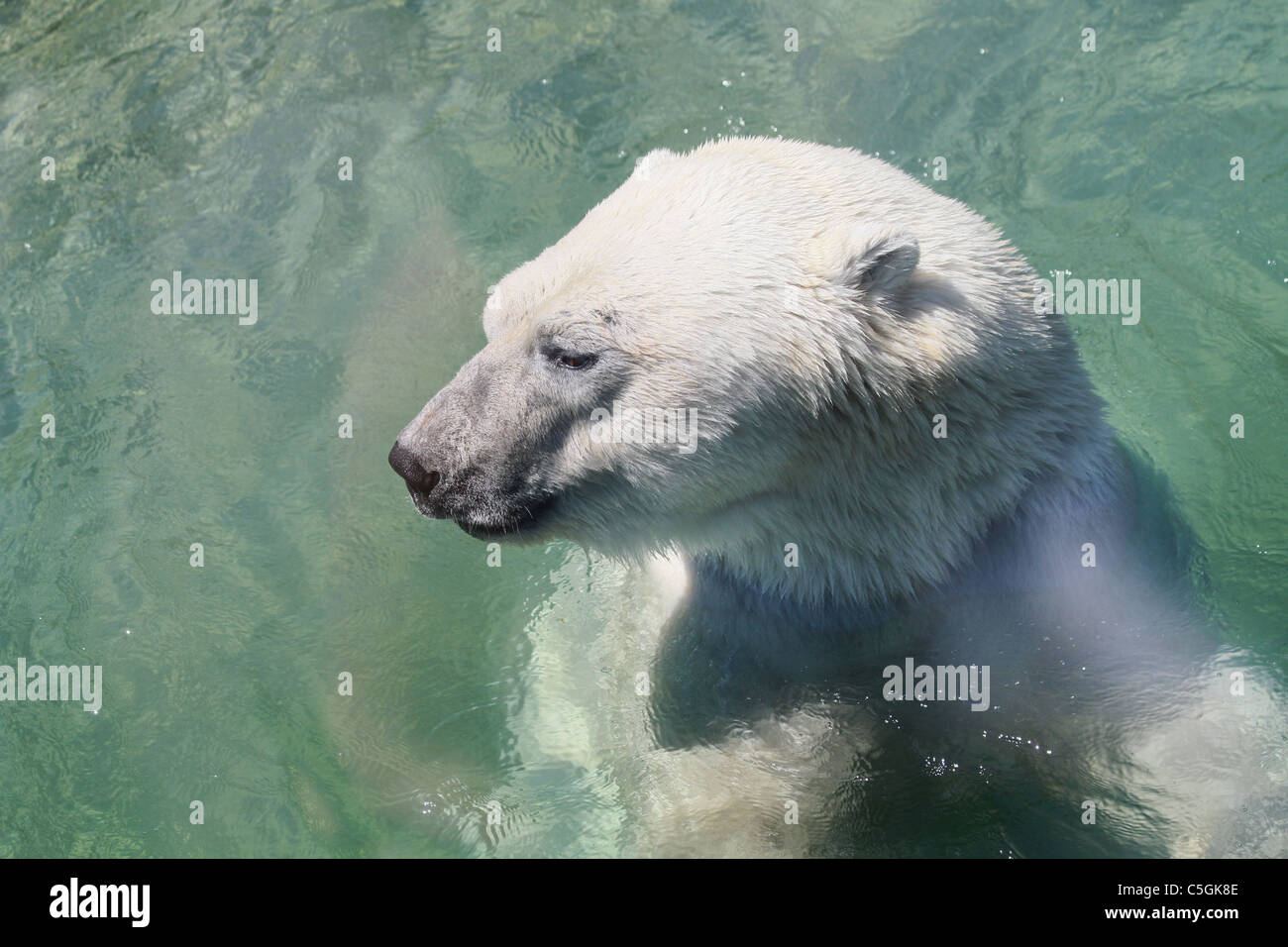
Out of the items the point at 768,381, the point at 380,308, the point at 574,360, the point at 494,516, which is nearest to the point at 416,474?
the point at 494,516

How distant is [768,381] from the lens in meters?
3.06

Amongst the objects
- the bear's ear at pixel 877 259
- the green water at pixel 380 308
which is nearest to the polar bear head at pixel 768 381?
the bear's ear at pixel 877 259

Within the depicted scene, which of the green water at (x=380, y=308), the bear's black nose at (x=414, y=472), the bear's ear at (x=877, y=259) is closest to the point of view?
the bear's ear at (x=877, y=259)

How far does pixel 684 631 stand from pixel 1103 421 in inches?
59.5

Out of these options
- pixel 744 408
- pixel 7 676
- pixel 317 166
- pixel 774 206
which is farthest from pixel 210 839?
pixel 317 166

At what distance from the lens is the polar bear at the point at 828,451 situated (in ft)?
10.0

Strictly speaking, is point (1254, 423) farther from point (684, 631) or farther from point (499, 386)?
point (499, 386)

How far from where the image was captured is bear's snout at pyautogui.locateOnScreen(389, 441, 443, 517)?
3.18 m

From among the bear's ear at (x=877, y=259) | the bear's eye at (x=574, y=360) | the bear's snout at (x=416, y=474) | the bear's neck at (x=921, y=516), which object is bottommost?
the bear's neck at (x=921, y=516)

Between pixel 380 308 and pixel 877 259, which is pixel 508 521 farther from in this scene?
pixel 380 308

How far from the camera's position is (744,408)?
3.07 metres

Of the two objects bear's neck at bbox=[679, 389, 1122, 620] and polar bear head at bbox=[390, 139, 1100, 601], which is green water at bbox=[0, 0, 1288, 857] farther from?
polar bear head at bbox=[390, 139, 1100, 601]

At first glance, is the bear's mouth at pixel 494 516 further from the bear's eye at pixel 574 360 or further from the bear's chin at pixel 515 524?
the bear's eye at pixel 574 360

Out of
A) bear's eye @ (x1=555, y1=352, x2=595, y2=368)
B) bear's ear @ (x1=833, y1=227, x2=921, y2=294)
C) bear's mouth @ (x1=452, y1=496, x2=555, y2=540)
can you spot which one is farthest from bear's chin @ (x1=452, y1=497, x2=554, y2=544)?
bear's ear @ (x1=833, y1=227, x2=921, y2=294)
